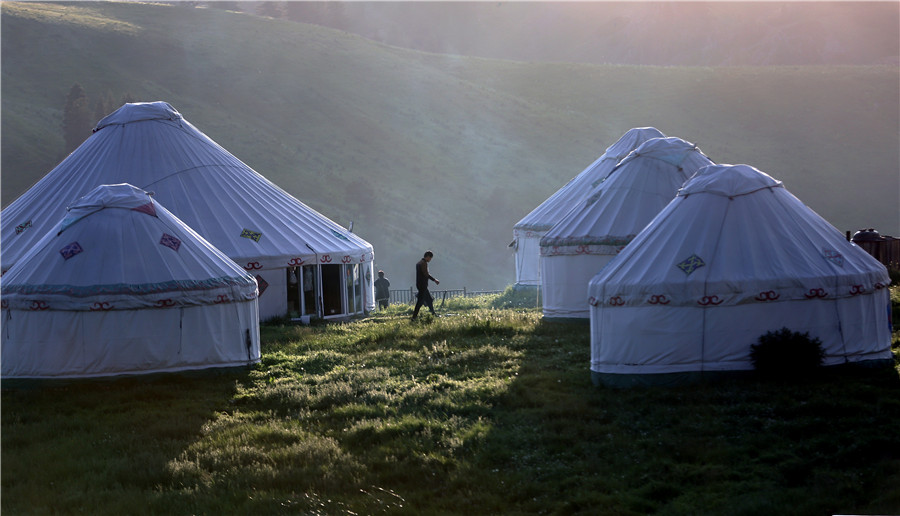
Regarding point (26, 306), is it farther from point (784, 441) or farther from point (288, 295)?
point (784, 441)

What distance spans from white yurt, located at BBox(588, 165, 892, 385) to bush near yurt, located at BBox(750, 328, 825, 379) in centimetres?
9

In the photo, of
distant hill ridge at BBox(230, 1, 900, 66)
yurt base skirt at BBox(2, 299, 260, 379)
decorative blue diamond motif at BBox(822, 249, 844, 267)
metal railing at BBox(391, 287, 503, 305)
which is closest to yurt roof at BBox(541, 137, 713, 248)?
decorative blue diamond motif at BBox(822, 249, 844, 267)

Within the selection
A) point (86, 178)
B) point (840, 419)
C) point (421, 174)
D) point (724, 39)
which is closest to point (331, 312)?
point (86, 178)

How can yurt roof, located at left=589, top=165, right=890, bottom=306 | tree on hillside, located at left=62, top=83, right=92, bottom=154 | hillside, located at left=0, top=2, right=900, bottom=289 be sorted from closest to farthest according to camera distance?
yurt roof, located at left=589, top=165, right=890, bottom=306
tree on hillside, located at left=62, top=83, right=92, bottom=154
hillside, located at left=0, top=2, right=900, bottom=289

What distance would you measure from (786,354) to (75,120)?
45808 millimetres

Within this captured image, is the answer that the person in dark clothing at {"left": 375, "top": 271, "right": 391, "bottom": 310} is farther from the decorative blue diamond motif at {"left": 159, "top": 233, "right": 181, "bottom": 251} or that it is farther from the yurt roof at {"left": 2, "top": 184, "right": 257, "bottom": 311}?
the decorative blue diamond motif at {"left": 159, "top": 233, "right": 181, "bottom": 251}

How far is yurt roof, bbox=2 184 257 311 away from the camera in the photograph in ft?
36.4

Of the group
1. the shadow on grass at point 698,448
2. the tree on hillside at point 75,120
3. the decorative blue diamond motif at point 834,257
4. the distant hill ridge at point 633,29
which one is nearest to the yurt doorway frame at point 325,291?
the shadow on grass at point 698,448

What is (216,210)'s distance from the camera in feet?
57.5

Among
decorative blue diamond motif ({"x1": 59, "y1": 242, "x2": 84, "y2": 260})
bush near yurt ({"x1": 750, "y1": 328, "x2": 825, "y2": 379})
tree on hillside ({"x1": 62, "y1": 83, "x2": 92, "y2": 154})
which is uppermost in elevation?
tree on hillside ({"x1": 62, "y1": 83, "x2": 92, "y2": 154})

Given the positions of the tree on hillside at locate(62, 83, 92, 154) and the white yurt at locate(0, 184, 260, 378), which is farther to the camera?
the tree on hillside at locate(62, 83, 92, 154)

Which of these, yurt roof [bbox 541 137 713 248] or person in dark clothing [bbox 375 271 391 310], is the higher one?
yurt roof [bbox 541 137 713 248]

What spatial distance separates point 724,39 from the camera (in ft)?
365

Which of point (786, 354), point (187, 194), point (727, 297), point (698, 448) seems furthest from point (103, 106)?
point (698, 448)
